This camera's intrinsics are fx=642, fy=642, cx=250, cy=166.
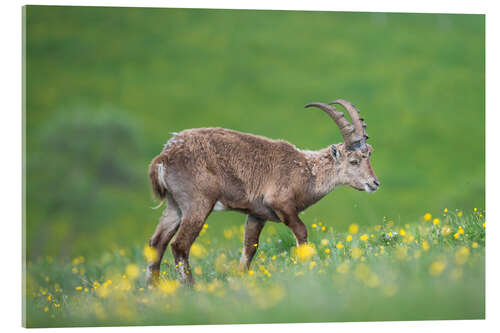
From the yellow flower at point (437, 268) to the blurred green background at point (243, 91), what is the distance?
1695 mm

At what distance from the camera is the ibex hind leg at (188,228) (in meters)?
8.19

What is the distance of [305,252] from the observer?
299 inches

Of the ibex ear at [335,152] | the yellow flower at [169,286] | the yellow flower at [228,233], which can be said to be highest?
the ibex ear at [335,152]

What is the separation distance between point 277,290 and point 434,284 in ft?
5.76

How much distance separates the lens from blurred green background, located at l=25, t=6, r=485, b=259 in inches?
357

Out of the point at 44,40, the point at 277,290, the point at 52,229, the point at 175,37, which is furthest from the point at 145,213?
the point at 277,290

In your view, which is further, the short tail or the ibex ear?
the ibex ear

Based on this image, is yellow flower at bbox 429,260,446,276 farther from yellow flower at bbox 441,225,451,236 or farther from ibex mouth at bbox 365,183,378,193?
ibex mouth at bbox 365,183,378,193

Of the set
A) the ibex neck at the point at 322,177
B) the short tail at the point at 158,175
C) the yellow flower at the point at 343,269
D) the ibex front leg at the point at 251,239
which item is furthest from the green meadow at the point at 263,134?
the short tail at the point at 158,175

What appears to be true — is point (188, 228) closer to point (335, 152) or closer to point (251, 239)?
point (251, 239)

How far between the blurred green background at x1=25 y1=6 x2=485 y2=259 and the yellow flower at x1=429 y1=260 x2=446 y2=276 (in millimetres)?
1695

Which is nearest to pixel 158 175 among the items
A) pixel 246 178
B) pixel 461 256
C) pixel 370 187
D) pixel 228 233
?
pixel 246 178

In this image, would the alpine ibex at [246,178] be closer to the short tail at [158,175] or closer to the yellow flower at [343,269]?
the short tail at [158,175]

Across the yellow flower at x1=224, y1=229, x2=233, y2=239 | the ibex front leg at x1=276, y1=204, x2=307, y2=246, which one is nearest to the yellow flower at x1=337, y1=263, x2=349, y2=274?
the ibex front leg at x1=276, y1=204, x2=307, y2=246
